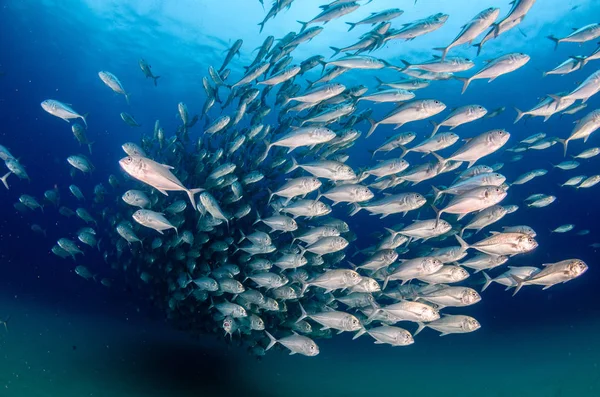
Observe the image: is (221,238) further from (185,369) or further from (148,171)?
(185,369)

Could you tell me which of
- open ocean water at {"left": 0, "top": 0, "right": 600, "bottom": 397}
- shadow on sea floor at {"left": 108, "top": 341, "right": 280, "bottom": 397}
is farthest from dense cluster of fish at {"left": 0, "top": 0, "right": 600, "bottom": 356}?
shadow on sea floor at {"left": 108, "top": 341, "right": 280, "bottom": 397}

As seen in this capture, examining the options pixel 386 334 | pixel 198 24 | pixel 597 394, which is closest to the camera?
pixel 386 334

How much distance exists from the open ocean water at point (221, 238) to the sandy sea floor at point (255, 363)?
7cm

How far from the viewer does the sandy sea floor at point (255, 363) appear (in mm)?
9164

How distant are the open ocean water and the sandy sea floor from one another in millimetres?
71

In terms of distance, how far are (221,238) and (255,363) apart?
676 cm

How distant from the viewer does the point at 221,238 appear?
7.40 meters

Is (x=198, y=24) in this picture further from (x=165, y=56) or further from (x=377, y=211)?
(x=377, y=211)

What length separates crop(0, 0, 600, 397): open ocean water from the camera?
30.8ft

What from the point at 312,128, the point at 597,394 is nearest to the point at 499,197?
the point at 312,128

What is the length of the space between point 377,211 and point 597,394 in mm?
13472

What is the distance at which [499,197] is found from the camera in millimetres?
4727

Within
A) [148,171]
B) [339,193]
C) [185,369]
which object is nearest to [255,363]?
[185,369]

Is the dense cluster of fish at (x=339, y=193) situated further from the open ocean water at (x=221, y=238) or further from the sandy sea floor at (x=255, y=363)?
the sandy sea floor at (x=255, y=363)
